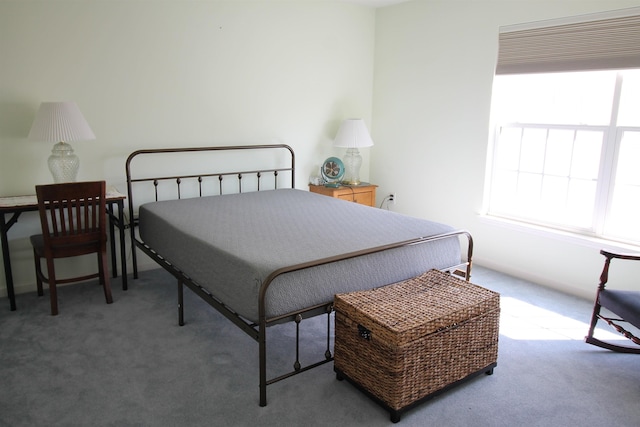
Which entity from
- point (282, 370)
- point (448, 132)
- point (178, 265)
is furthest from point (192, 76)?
point (282, 370)

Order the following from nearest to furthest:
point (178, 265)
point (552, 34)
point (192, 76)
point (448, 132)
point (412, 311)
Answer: point (412, 311), point (178, 265), point (552, 34), point (192, 76), point (448, 132)

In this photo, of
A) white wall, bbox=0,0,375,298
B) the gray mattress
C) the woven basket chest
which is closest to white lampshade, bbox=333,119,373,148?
white wall, bbox=0,0,375,298

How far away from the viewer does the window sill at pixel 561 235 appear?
344 centimetres

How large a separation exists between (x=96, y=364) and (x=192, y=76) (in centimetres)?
247

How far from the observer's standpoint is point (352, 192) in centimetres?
474

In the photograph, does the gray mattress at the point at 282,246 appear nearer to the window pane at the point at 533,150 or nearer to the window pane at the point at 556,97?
the window pane at the point at 533,150

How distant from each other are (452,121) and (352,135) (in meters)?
0.95

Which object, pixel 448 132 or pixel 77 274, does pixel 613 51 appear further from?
pixel 77 274

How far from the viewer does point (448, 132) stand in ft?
14.8

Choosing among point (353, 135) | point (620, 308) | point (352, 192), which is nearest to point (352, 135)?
point (353, 135)

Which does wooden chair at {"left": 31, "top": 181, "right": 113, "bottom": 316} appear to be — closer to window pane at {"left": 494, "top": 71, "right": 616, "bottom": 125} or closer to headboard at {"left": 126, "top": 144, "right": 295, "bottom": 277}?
headboard at {"left": 126, "top": 144, "right": 295, "bottom": 277}

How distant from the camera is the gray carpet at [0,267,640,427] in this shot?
220cm

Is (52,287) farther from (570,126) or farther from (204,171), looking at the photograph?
(570,126)

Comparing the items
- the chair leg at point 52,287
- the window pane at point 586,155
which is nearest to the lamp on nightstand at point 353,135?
the window pane at point 586,155
